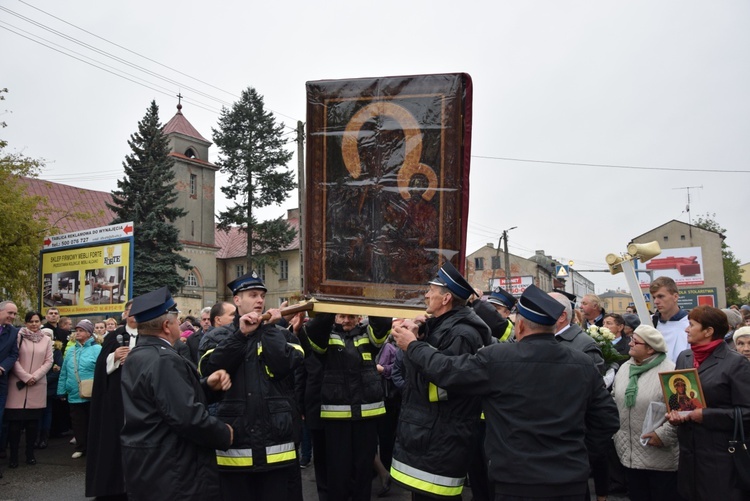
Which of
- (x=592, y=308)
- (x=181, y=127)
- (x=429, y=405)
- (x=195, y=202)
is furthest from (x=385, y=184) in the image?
(x=181, y=127)

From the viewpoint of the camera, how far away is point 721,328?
4527mm

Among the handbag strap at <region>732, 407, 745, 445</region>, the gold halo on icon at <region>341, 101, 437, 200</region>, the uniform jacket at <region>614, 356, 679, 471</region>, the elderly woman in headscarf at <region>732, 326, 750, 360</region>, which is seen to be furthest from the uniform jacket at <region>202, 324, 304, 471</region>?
the elderly woman in headscarf at <region>732, 326, 750, 360</region>

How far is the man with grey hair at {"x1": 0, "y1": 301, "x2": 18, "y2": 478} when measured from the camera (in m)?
8.37

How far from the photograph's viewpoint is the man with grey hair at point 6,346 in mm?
8367

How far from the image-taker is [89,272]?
14.1 m

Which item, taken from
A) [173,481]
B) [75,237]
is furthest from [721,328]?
[75,237]

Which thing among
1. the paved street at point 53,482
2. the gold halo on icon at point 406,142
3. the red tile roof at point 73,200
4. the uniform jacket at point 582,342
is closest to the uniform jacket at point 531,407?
the gold halo on icon at point 406,142

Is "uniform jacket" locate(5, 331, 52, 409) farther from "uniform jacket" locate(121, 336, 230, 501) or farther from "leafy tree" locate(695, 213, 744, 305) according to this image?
"leafy tree" locate(695, 213, 744, 305)

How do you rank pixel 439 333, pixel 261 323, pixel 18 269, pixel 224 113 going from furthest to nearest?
pixel 224 113 → pixel 18 269 → pixel 261 323 → pixel 439 333

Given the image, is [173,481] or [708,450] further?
[708,450]

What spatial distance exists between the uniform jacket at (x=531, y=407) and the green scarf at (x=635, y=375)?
1.80 m

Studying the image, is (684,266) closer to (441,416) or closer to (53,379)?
(53,379)

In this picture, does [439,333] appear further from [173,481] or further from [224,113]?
[224,113]

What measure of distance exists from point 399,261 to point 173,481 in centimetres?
219
